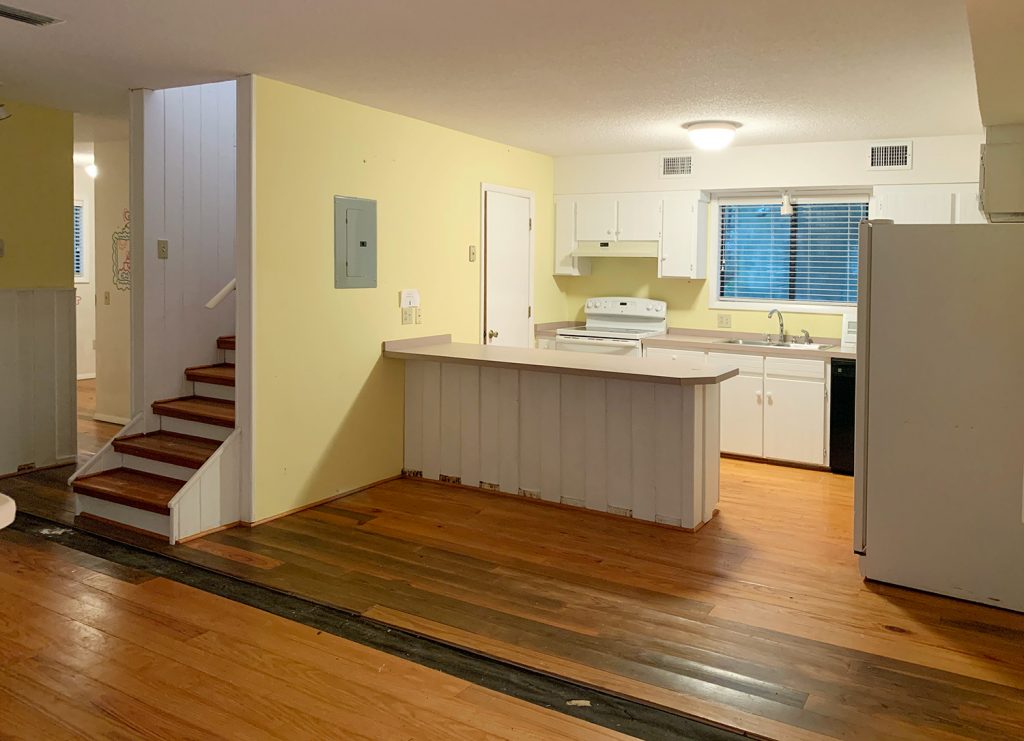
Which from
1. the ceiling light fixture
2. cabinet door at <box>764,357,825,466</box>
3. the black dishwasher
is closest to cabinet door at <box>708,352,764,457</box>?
cabinet door at <box>764,357,825,466</box>

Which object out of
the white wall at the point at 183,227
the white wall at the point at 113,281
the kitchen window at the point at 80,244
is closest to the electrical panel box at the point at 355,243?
the white wall at the point at 183,227

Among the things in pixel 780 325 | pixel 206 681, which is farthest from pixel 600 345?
pixel 206 681

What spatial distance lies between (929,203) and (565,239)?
2.71m

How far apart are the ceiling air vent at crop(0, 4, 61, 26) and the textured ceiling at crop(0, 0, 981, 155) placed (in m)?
0.07

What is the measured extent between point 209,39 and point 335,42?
53cm

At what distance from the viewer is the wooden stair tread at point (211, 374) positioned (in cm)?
512

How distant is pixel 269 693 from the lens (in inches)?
112

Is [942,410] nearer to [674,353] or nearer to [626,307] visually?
[674,353]

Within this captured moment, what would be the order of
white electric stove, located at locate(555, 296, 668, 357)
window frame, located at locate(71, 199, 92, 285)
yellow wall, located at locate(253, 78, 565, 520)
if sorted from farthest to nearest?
window frame, located at locate(71, 199, 92, 285)
white electric stove, located at locate(555, 296, 668, 357)
yellow wall, located at locate(253, 78, 565, 520)

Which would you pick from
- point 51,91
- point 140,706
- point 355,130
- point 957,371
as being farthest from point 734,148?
point 140,706

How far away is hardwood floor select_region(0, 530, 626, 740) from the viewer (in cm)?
263

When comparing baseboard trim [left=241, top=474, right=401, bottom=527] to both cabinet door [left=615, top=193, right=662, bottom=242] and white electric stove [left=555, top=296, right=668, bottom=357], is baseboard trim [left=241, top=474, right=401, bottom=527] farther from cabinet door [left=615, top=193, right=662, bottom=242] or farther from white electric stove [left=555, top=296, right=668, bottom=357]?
cabinet door [left=615, top=193, right=662, bottom=242]

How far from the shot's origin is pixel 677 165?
21.9 ft

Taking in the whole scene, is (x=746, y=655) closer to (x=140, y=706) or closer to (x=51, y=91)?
(x=140, y=706)
